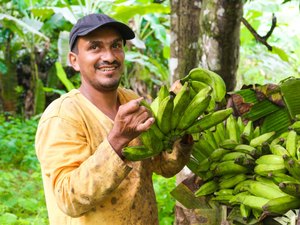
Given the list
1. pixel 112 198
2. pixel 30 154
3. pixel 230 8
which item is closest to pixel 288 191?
pixel 112 198

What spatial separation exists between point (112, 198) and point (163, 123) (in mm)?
406

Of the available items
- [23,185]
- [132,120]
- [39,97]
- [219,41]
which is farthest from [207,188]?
[39,97]

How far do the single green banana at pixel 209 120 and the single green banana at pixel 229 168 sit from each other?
0.18 metres

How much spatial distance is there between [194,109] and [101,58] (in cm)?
45

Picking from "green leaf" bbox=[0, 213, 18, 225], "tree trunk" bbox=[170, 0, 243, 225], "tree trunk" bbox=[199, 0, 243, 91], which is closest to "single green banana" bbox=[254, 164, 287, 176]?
"tree trunk" bbox=[170, 0, 243, 225]

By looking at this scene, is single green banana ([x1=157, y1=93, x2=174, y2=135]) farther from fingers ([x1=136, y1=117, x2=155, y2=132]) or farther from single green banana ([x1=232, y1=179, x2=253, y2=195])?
single green banana ([x1=232, y1=179, x2=253, y2=195])

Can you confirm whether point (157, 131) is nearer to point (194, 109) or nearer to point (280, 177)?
point (194, 109)

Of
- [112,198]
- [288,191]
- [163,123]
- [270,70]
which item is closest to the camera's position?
[288,191]

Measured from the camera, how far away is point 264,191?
1879 millimetres

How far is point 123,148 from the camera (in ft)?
6.01

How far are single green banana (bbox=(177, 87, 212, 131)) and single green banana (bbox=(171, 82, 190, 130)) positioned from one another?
0.06 ft

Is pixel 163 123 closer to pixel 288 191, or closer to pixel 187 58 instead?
pixel 288 191

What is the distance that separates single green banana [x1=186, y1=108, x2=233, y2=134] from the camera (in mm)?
1932

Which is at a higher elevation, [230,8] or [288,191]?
[230,8]
